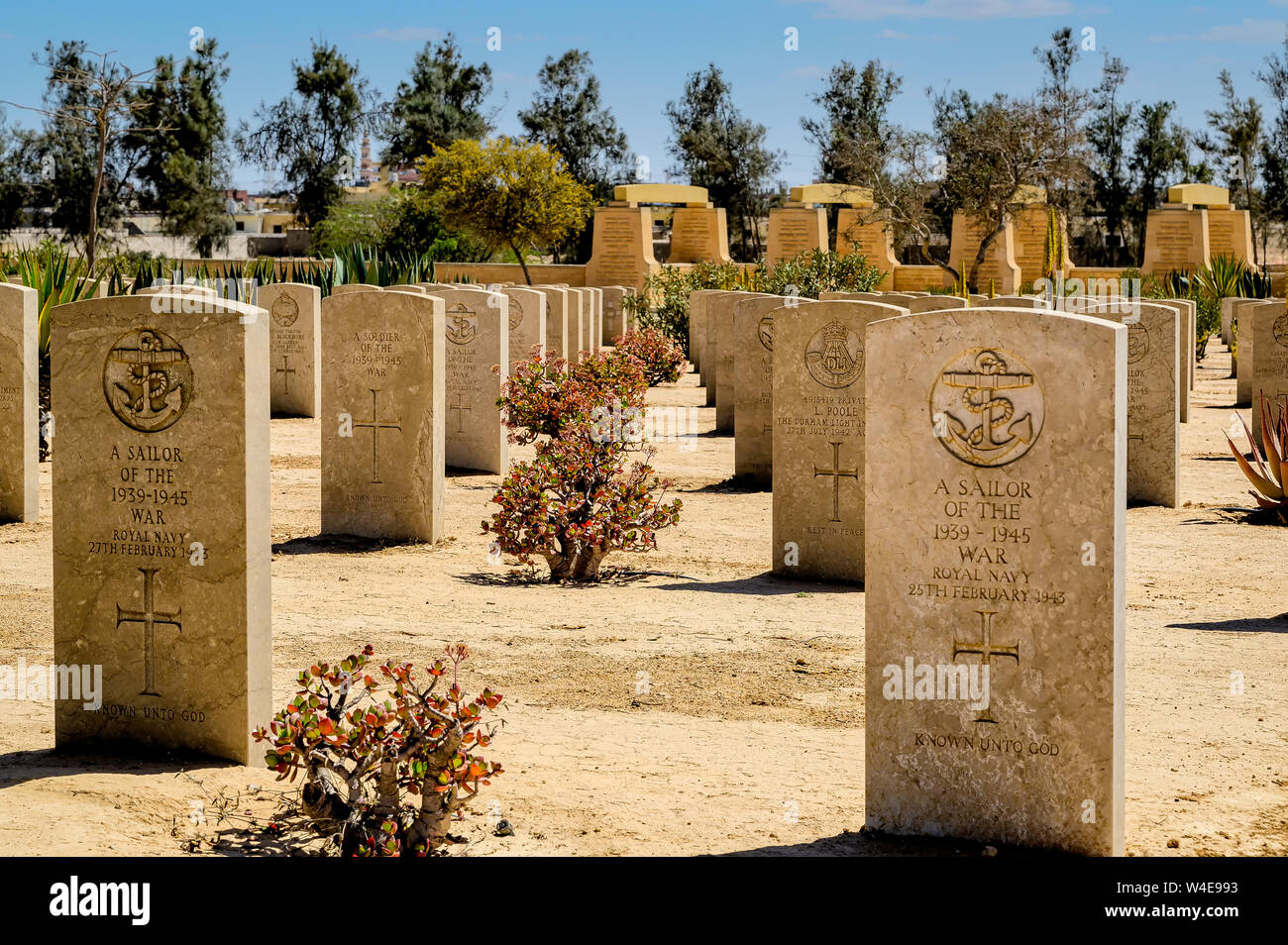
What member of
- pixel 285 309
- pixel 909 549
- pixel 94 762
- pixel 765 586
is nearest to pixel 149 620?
pixel 94 762

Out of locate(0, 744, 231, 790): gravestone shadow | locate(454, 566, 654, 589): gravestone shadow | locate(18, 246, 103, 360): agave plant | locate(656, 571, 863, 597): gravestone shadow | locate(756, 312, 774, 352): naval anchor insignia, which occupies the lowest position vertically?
locate(0, 744, 231, 790): gravestone shadow

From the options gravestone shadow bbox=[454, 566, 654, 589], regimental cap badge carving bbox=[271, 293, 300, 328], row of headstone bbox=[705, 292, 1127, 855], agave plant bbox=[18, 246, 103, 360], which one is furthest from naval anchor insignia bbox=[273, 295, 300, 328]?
row of headstone bbox=[705, 292, 1127, 855]

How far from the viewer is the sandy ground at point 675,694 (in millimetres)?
4312

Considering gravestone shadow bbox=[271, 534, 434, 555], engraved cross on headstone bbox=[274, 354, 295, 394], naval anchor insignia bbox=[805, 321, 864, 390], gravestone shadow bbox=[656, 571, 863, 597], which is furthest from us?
engraved cross on headstone bbox=[274, 354, 295, 394]

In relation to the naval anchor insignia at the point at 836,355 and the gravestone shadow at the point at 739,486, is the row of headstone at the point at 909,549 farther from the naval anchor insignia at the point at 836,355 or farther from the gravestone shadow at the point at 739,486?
the gravestone shadow at the point at 739,486

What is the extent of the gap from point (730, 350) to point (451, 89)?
36591 millimetres

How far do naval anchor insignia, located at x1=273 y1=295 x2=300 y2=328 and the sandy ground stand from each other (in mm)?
6273

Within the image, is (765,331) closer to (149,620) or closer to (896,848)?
(149,620)

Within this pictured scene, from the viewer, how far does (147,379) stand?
4949 mm

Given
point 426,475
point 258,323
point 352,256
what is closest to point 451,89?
point 352,256

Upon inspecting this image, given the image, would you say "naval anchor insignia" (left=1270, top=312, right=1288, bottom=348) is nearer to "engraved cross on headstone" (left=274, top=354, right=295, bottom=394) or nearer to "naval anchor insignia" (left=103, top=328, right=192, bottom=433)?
"engraved cross on headstone" (left=274, top=354, right=295, bottom=394)

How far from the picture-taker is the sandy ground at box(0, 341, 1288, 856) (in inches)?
170

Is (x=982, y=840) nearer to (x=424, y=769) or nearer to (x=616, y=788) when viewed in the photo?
(x=616, y=788)

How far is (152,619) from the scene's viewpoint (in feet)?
16.4
